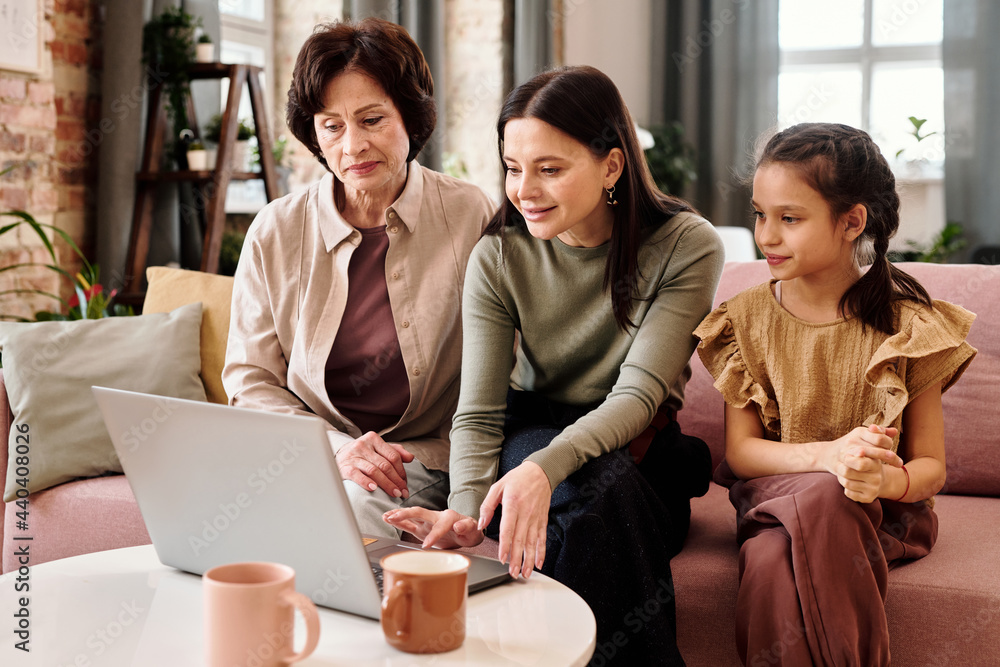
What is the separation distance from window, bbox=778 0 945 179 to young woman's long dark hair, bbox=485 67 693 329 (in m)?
3.55

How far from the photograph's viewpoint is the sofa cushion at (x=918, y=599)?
1250 millimetres

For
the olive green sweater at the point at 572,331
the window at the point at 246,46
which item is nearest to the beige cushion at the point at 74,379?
the olive green sweater at the point at 572,331

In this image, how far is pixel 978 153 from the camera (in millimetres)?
4336

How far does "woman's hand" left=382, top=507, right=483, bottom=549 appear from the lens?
1.08 meters

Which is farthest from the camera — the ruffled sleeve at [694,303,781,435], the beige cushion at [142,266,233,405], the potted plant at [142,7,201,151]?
the potted plant at [142,7,201,151]

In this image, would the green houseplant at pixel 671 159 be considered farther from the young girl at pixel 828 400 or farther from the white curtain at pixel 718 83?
the young girl at pixel 828 400

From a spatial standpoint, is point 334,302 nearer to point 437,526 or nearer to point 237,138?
point 437,526

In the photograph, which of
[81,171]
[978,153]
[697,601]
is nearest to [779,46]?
[978,153]

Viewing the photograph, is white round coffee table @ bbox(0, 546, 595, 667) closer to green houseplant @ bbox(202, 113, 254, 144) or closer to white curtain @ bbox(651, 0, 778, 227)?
green houseplant @ bbox(202, 113, 254, 144)

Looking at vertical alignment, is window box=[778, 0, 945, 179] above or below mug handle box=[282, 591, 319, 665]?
above

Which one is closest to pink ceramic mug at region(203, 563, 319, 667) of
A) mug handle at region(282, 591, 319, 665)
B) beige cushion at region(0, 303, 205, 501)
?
mug handle at region(282, 591, 319, 665)

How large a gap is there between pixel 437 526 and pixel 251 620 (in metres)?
0.36

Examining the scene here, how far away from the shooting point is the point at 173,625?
0.91 metres

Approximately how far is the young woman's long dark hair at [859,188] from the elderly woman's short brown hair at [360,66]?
2.08ft
